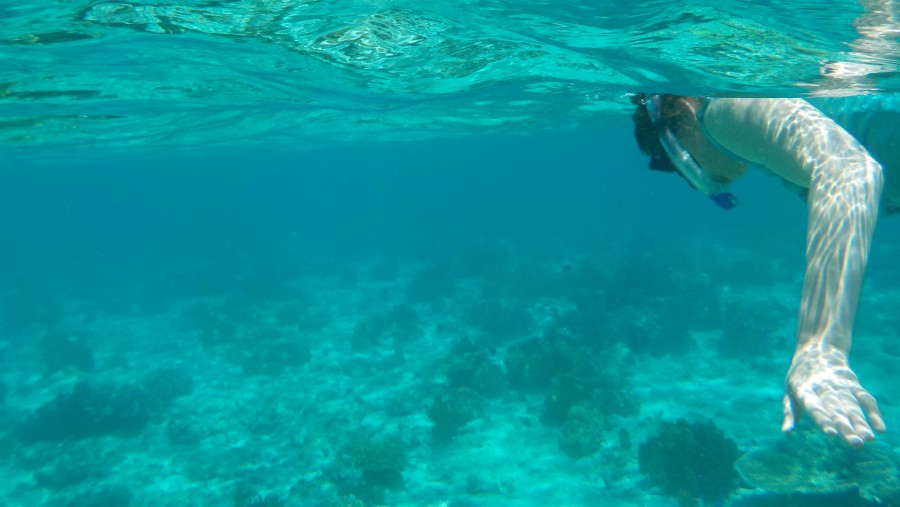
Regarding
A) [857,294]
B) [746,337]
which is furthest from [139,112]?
[746,337]

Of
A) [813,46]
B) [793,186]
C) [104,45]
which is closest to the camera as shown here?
[793,186]

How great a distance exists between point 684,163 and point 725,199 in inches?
15.5

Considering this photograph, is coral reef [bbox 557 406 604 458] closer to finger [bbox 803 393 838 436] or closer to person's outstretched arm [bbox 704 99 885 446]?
person's outstretched arm [bbox 704 99 885 446]

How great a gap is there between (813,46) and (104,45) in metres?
12.4

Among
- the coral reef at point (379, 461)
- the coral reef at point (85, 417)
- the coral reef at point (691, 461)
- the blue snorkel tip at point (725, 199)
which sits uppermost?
the blue snorkel tip at point (725, 199)

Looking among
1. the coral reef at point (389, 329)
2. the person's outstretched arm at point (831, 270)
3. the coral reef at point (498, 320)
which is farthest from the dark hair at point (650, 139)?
the coral reef at point (389, 329)

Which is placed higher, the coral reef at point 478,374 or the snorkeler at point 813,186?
the snorkeler at point 813,186

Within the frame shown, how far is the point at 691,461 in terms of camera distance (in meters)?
10.8

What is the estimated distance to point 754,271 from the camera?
83.5ft

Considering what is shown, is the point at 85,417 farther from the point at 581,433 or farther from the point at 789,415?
the point at 789,415

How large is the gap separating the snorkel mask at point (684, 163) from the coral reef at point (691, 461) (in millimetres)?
8883

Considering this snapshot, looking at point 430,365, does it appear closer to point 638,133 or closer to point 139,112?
point 139,112

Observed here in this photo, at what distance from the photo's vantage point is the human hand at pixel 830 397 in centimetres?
203

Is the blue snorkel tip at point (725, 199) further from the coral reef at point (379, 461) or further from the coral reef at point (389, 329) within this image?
the coral reef at point (389, 329)
